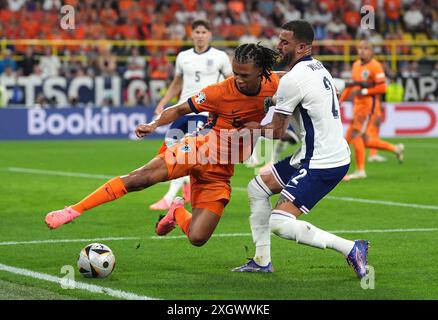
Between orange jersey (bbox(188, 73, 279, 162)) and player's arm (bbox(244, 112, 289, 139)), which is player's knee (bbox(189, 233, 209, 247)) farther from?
player's arm (bbox(244, 112, 289, 139))

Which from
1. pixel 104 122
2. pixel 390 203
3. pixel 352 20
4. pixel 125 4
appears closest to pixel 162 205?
pixel 390 203

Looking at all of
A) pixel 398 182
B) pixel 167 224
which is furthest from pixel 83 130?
pixel 167 224

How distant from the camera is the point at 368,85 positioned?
61.7 ft

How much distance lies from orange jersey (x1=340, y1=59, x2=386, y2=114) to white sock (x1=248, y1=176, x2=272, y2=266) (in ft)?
32.2

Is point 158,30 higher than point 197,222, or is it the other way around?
point 158,30

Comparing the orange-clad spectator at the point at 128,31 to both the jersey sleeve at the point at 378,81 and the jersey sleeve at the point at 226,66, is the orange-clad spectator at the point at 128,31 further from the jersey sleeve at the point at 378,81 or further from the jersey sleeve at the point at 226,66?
the jersey sleeve at the point at 226,66

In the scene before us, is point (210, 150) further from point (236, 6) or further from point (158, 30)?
point (236, 6)

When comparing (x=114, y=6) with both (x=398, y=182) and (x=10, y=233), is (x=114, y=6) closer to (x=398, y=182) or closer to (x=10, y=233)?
(x=398, y=182)

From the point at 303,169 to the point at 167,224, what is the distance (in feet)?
5.10

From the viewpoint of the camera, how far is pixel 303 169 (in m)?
8.55

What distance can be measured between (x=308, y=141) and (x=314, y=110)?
270mm

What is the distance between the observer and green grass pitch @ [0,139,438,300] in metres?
8.16

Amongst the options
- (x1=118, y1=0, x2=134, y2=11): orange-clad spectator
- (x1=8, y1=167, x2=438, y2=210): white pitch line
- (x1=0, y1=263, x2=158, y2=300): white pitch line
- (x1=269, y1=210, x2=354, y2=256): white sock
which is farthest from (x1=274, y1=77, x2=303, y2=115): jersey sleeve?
(x1=118, y1=0, x2=134, y2=11): orange-clad spectator

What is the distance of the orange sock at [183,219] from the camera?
926 centimetres
